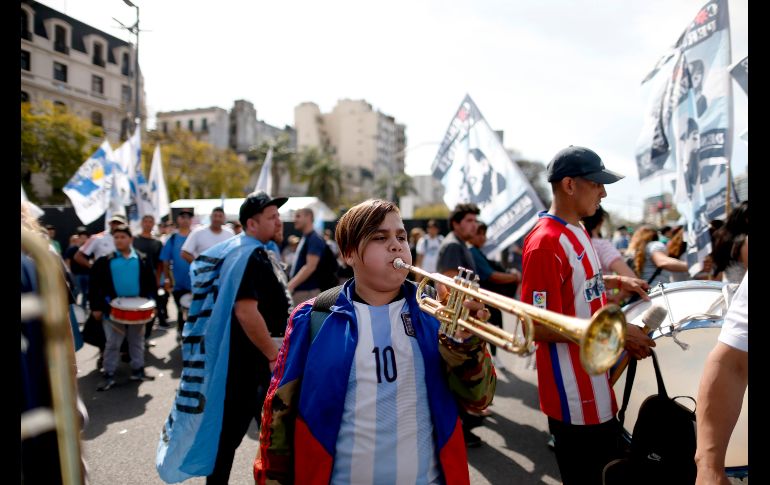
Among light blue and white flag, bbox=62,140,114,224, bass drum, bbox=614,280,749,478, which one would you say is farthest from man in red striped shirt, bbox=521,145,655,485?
light blue and white flag, bbox=62,140,114,224

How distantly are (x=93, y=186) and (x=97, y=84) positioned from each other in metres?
7.35

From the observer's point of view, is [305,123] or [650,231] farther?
[305,123]

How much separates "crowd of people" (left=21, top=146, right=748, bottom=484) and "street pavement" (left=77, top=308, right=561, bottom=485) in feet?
1.34

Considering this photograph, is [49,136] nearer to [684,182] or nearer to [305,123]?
[684,182]

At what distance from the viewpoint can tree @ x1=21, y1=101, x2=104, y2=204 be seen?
28825 millimetres

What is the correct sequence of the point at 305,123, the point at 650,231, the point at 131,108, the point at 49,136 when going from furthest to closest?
the point at 305,123 < the point at 49,136 < the point at 131,108 < the point at 650,231

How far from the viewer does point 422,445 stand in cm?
180

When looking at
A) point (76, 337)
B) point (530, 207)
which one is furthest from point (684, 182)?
point (76, 337)

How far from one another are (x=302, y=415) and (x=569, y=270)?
1542mm

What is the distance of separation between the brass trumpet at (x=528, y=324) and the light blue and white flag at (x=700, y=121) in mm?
5103

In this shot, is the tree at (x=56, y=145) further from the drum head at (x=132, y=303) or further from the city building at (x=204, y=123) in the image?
the city building at (x=204, y=123)

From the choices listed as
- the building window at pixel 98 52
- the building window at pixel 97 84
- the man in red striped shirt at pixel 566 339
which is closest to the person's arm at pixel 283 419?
the man in red striped shirt at pixel 566 339
